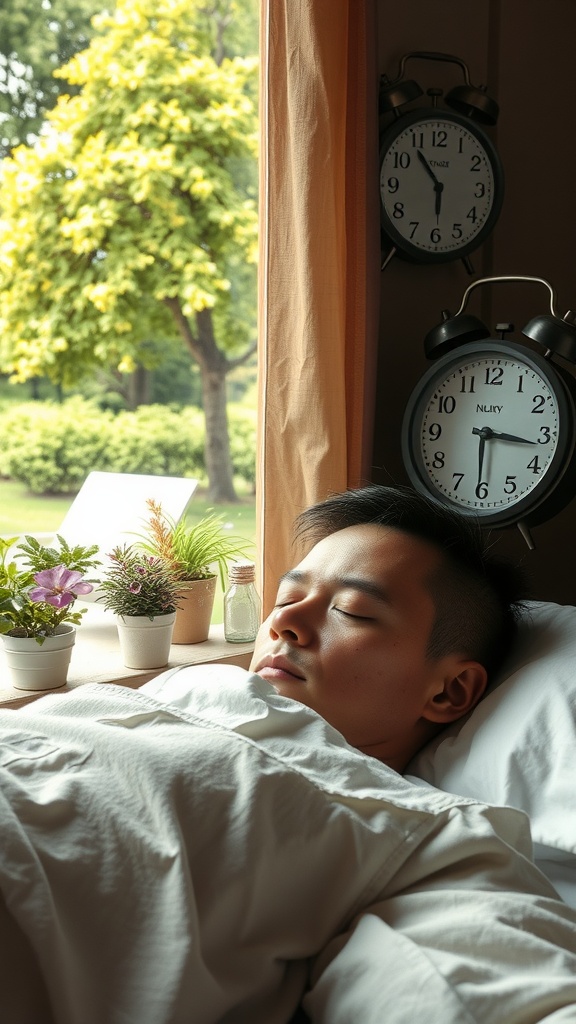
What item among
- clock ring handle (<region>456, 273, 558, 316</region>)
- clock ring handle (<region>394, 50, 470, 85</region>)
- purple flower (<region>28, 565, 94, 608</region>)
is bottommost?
purple flower (<region>28, 565, 94, 608</region>)

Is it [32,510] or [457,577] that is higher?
[457,577]

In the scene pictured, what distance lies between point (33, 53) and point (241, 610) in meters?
4.97

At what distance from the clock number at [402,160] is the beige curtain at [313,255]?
14 cm

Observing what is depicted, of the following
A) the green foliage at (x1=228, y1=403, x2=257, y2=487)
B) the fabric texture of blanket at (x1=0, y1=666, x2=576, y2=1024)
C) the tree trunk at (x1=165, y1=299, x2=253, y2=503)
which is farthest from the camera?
the green foliage at (x1=228, y1=403, x2=257, y2=487)

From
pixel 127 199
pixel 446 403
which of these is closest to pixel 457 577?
pixel 446 403

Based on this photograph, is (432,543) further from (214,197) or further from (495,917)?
(214,197)

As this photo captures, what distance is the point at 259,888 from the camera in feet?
2.53

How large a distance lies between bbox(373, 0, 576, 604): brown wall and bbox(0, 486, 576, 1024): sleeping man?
1.33 meters

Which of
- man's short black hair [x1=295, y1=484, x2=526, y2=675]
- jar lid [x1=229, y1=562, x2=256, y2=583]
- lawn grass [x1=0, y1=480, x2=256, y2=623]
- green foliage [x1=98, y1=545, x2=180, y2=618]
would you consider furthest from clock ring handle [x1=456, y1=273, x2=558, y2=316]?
lawn grass [x1=0, y1=480, x2=256, y2=623]

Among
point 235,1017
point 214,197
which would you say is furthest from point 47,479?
point 235,1017

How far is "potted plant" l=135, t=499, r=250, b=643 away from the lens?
1.84 meters

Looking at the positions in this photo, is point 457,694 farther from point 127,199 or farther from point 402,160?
point 127,199

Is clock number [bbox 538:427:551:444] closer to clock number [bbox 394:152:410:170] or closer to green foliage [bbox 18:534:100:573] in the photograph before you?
clock number [bbox 394:152:410:170]

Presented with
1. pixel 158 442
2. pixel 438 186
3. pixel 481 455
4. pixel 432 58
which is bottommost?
pixel 158 442
